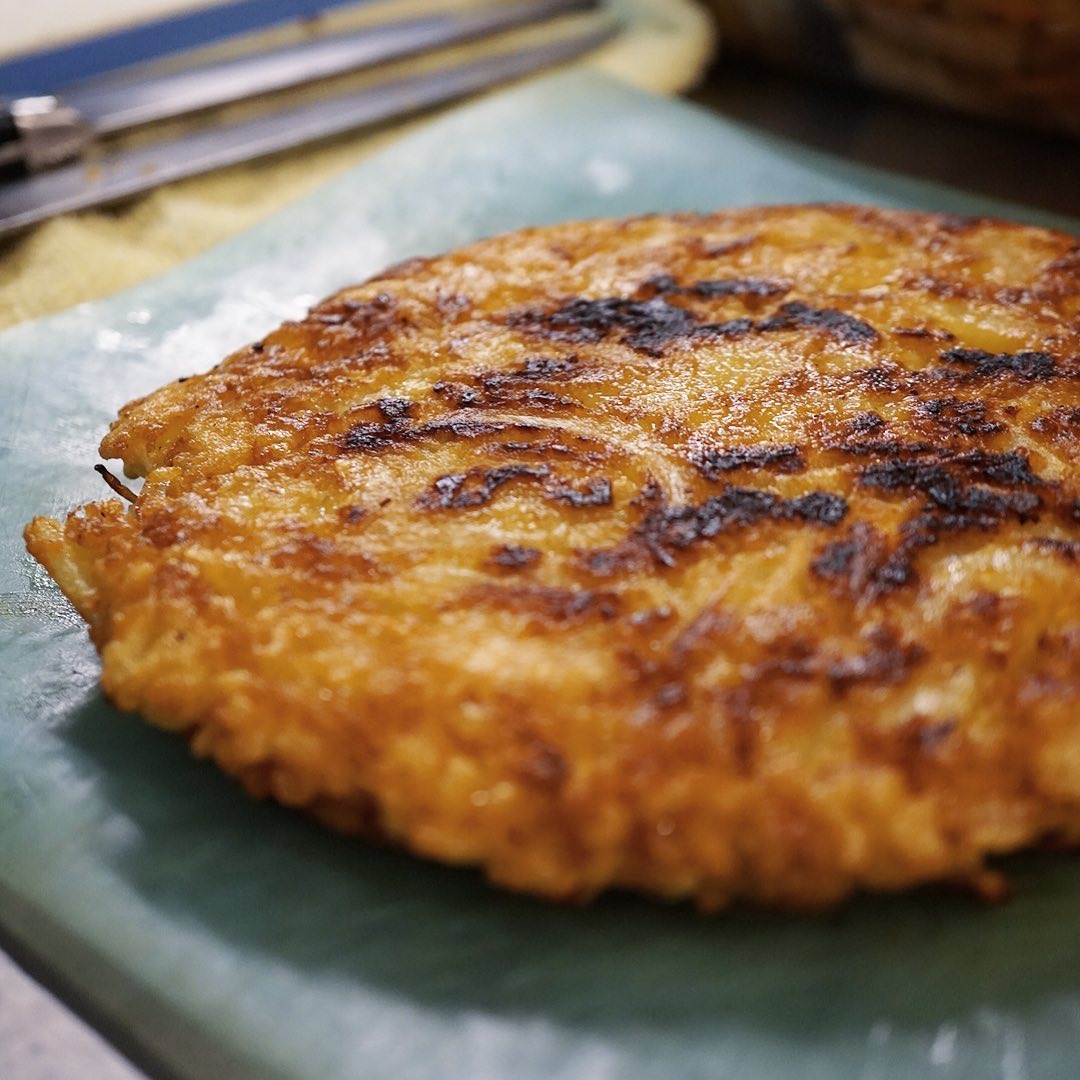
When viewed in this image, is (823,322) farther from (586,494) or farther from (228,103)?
(228,103)

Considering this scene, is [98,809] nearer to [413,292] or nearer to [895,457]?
[413,292]

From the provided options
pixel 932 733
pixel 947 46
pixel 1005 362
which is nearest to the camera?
pixel 932 733

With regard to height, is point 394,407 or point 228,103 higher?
point 228,103

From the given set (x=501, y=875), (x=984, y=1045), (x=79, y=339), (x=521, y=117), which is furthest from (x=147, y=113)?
(x=984, y=1045)

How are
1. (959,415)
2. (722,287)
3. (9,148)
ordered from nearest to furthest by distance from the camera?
1. (959,415)
2. (722,287)
3. (9,148)

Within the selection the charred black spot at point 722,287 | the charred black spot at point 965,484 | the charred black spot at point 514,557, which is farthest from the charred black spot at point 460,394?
the charred black spot at point 965,484

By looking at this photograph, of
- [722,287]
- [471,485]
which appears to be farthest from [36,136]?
[471,485]

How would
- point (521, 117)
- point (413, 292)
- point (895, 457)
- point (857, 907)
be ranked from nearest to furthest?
point (857, 907) < point (895, 457) < point (413, 292) < point (521, 117)
